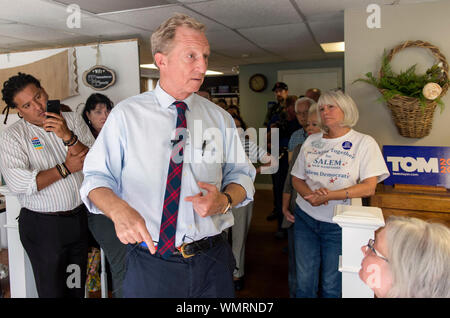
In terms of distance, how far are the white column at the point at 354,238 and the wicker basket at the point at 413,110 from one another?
5.89 ft

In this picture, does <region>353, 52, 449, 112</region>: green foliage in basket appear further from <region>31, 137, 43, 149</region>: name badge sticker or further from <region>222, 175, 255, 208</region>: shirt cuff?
<region>31, 137, 43, 149</region>: name badge sticker

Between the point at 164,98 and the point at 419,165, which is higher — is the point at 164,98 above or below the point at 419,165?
above

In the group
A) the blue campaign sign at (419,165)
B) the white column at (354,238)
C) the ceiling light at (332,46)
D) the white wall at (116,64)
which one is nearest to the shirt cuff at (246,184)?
the white column at (354,238)

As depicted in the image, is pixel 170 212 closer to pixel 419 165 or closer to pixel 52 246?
pixel 52 246

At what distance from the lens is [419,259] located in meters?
0.95

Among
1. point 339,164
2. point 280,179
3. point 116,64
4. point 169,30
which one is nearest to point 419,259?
point 169,30

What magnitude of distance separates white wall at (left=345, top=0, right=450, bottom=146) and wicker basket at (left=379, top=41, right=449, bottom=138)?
0.31 ft

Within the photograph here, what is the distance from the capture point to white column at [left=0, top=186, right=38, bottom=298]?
2.16 meters

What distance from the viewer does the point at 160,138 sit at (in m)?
1.37

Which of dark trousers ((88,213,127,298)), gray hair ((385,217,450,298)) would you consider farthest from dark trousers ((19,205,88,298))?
gray hair ((385,217,450,298))

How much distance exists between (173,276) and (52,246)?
107 centimetres

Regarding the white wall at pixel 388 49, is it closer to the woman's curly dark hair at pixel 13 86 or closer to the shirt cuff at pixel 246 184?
the shirt cuff at pixel 246 184

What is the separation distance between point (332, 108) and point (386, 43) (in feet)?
4.34
